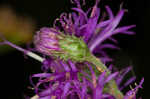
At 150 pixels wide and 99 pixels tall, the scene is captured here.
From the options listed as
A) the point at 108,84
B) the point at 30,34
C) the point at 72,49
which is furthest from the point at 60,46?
the point at 30,34

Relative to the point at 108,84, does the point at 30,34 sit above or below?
above

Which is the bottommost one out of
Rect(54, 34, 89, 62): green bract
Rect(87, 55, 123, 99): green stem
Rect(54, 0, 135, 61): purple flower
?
Rect(87, 55, 123, 99): green stem

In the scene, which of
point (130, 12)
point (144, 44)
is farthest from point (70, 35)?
point (130, 12)

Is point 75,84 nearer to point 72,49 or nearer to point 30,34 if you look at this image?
point 72,49

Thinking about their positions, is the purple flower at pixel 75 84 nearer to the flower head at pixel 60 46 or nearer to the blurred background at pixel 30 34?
the flower head at pixel 60 46

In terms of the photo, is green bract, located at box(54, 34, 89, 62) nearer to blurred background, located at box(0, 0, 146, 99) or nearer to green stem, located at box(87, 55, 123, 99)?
green stem, located at box(87, 55, 123, 99)

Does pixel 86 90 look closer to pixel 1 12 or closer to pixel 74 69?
pixel 74 69

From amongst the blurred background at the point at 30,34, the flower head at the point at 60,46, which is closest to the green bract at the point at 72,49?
the flower head at the point at 60,46

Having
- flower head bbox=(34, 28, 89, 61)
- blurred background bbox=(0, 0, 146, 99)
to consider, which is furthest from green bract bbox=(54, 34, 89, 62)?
blurred background bbox=(0, 0, 146, 99)
